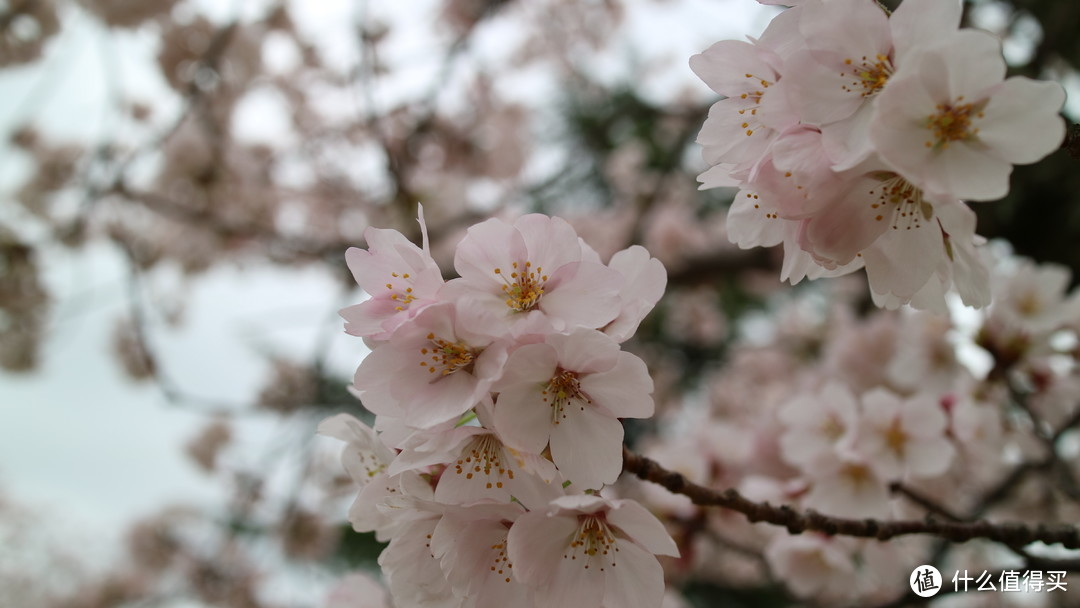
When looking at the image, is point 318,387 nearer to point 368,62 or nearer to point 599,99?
point 368,62

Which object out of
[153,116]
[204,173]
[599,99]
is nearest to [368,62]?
[204,173]

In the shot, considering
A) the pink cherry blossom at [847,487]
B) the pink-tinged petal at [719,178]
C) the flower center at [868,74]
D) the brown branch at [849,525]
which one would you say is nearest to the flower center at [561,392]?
the brown branch at [849,525]

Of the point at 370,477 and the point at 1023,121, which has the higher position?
the point at 1023,121

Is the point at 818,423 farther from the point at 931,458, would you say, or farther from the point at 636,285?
the point at 636,285

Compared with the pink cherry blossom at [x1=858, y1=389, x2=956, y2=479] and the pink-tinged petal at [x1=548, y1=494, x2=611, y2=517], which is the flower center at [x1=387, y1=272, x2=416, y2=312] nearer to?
the pink-tinged petal at [x1=548, y1=494, x2=611, y2=517]

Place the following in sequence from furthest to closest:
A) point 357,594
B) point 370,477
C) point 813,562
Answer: point 813,562, point 357,594, point 370,477

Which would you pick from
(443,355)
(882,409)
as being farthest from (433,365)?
(882,409)

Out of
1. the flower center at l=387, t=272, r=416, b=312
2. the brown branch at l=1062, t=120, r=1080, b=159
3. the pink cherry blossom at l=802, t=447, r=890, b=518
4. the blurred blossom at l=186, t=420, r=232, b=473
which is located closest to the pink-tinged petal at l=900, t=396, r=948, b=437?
the pink cherry blossom at l=802, t=447, r=890, b=518
